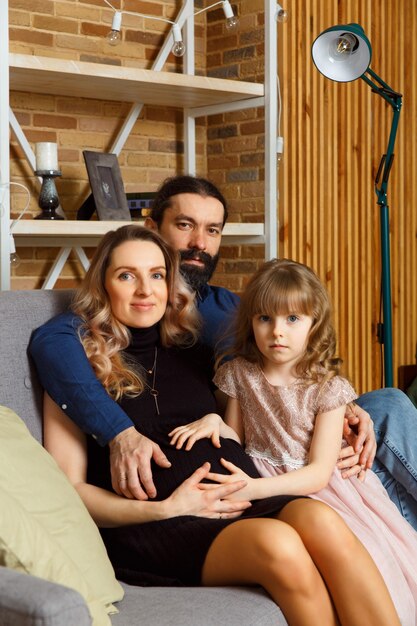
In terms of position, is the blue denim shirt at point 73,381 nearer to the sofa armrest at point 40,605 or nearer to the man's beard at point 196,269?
the man's beard at point 196,269

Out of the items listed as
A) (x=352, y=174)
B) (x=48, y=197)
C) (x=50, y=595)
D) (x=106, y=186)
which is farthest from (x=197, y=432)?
(x=352, y=174)

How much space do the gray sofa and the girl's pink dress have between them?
16.8 inches

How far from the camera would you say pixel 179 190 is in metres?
3.06

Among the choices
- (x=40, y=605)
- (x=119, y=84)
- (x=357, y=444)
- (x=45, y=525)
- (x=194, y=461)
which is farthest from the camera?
Result: (x=119, y=84)

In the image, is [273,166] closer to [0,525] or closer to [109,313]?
[109,313]

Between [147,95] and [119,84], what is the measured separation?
0.94ft

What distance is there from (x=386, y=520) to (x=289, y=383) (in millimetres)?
412

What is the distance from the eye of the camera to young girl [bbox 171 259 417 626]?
2379 mm

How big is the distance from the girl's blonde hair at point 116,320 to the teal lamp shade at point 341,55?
1.39 metres

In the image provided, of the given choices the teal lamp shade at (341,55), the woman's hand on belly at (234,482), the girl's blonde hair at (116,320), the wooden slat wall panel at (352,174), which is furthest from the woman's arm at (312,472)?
the wooden slat wall panel at (352,174)

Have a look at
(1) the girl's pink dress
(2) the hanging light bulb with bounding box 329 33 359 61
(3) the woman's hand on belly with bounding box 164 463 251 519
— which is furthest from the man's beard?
(2) the hanging light bulb with bounding box 329 33 359 61

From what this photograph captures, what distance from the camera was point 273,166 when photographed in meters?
4.09

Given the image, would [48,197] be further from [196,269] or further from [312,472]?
[312,472]

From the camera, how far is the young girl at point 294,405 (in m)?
2.38
